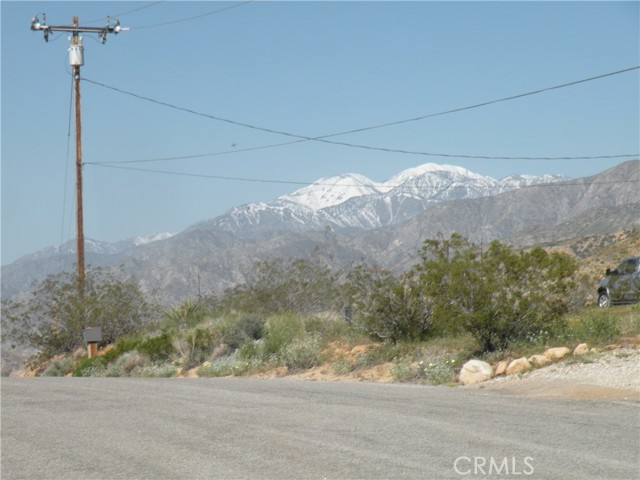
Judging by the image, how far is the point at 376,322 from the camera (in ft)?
72.4

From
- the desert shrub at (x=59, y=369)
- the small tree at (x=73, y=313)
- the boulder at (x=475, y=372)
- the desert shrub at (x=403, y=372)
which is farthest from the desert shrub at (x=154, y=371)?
the small tree at (x=73, y=313)

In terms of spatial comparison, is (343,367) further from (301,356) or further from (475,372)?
(475,372)

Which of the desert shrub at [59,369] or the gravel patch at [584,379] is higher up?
the gravel patch at [584,379]

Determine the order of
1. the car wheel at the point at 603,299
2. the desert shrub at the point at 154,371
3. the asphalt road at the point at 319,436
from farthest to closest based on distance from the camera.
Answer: the car wheel at the point at 603,299 < the desert shrub at the point at 154,371 < the asphalt road at the point at 319,436

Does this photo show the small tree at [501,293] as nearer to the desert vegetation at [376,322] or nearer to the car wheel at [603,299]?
the desert vegetation at [376,322]

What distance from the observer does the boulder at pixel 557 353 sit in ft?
54.5

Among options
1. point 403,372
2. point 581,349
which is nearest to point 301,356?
point 403,372

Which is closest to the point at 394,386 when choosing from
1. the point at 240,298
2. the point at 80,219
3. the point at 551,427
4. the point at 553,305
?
the point at 553,305

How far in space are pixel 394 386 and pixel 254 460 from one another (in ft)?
23.9

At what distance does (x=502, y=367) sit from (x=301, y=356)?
20.2 feet

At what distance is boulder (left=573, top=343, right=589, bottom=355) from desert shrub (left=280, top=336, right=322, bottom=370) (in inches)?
266

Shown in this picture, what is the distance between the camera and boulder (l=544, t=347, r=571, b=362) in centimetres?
1661

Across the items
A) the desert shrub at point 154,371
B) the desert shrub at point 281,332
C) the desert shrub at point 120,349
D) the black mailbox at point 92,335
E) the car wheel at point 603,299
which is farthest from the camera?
the car wheel at point 603,299

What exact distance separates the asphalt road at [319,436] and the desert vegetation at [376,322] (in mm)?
3999
